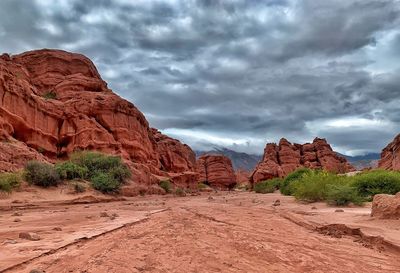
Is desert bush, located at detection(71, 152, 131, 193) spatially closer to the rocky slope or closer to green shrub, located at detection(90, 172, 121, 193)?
green shrub, located at detection(90, 172, 121, 193)

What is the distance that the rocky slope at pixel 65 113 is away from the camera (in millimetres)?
36844

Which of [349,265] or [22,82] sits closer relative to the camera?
[349,265]

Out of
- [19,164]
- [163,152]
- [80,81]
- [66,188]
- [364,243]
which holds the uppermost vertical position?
[80,81]

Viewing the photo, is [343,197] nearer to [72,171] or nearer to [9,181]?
[9,181]

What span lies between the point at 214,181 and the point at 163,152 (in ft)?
133

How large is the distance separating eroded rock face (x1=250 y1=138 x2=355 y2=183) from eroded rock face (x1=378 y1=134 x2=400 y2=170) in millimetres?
33629

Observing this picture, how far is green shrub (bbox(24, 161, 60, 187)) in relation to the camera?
2508 cm

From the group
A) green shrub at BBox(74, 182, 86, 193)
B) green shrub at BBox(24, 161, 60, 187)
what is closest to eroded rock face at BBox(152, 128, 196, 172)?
green shrub at BBox(74, 182, 86, 193)

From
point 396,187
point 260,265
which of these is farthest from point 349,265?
point 396,187

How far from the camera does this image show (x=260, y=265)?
578 centimetres

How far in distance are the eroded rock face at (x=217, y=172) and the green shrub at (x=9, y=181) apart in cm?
8674

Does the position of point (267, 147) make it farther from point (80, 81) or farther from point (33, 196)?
point (33, 196)

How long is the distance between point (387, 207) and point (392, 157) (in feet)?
159

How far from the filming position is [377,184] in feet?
68.7
